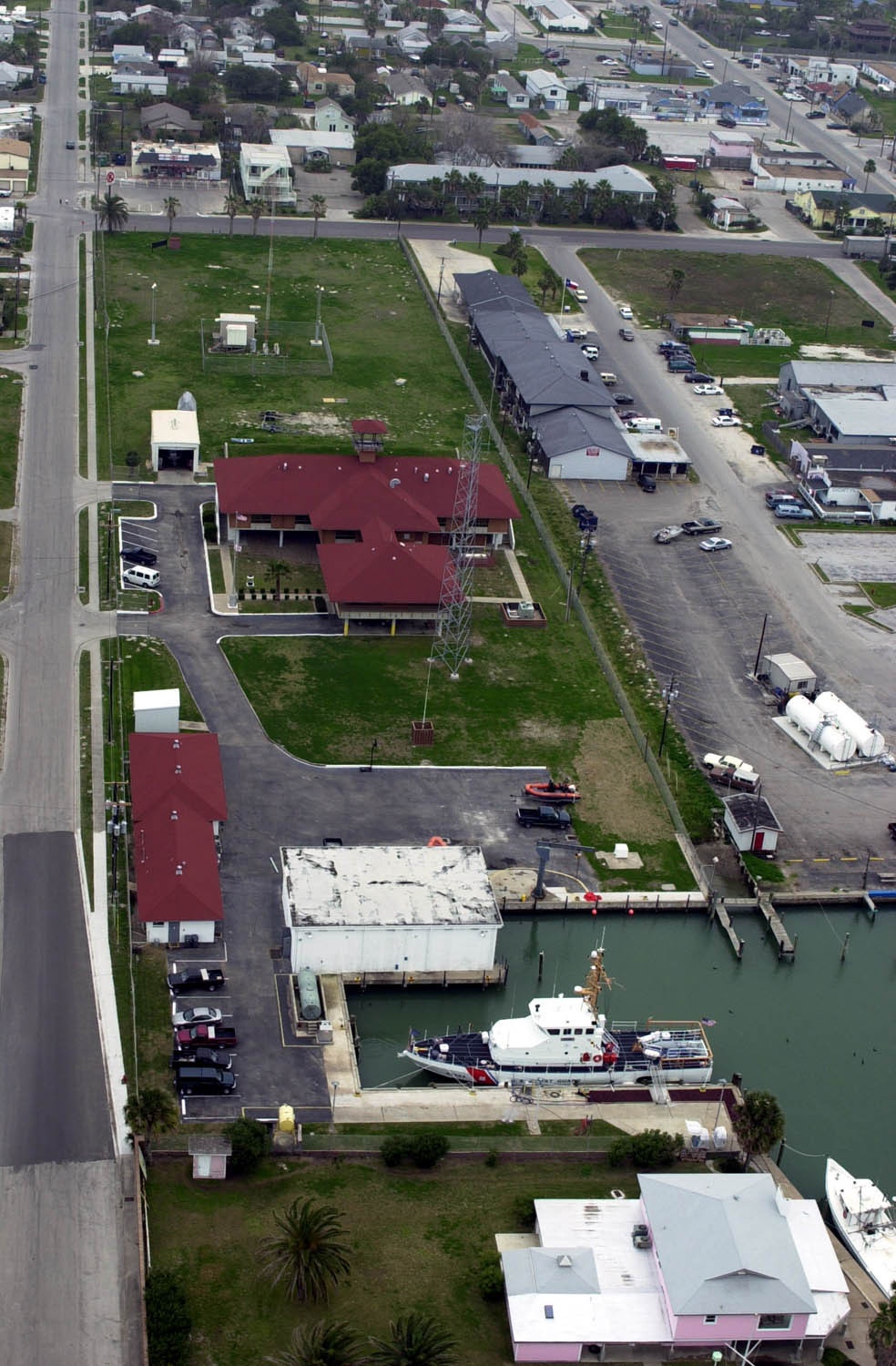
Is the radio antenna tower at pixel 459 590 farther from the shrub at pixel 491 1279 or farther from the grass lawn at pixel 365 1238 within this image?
the shrub at pixel 491 1279

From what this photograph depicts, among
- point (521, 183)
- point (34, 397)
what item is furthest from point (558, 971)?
point (521, 183)

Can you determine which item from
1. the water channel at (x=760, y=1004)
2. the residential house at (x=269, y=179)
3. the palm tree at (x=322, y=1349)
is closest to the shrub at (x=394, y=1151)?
the water channel at (x=760, y=1004)

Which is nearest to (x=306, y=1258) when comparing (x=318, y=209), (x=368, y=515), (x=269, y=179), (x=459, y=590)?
(x=459, y=590)

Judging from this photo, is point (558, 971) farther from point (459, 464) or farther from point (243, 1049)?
point (459, 464)

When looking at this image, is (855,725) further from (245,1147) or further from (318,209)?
(318,209)

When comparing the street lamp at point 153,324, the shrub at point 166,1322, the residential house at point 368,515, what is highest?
the street lamp at point 153,324

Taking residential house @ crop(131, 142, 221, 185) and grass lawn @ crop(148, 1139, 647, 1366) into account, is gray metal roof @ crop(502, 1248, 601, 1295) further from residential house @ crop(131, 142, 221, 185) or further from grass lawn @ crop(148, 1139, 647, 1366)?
residential house @ crop(131, 142, 221, 185)
